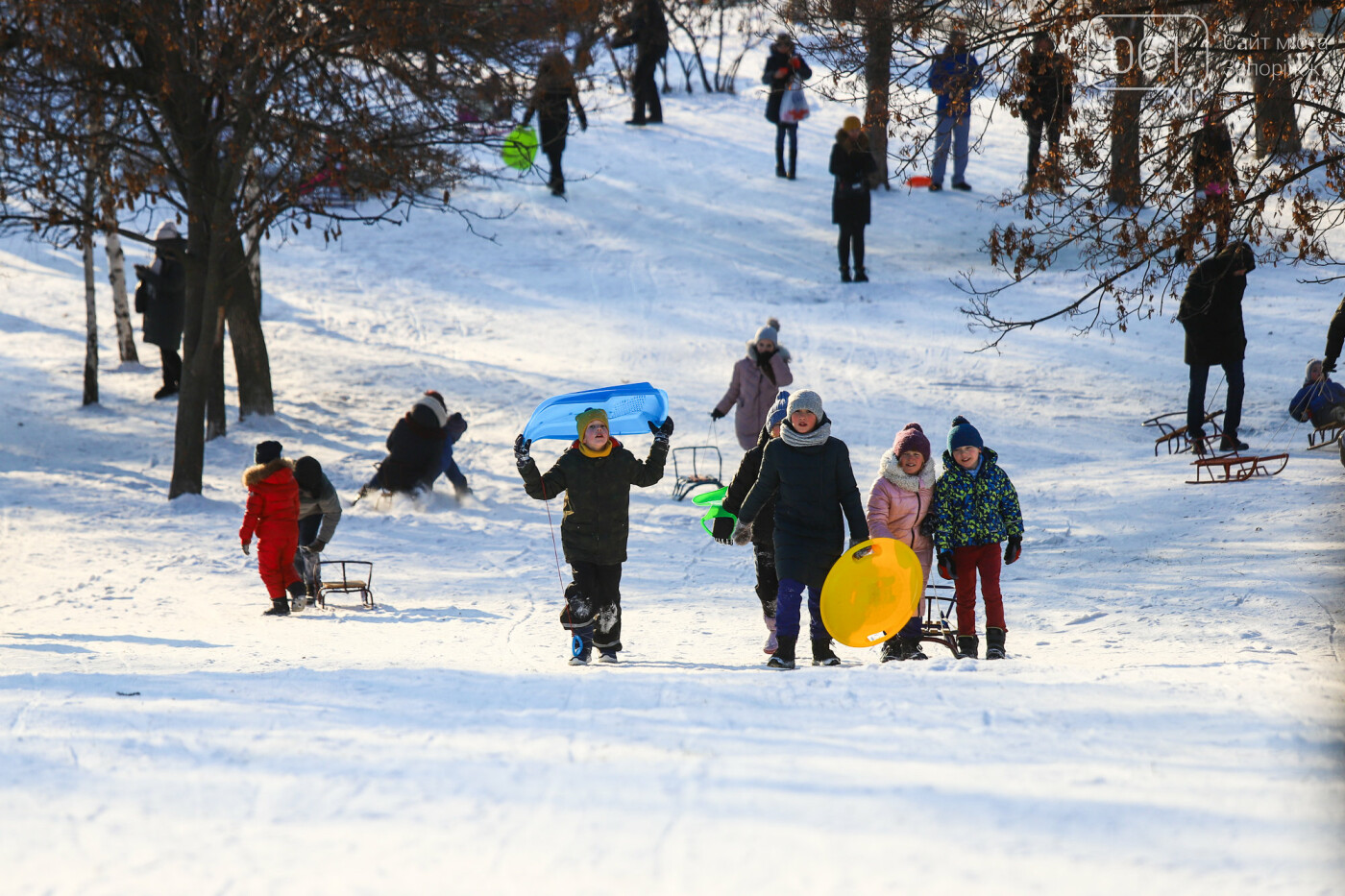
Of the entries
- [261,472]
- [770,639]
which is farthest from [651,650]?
[261,472]

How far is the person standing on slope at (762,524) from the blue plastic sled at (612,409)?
1496mm

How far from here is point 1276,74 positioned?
734 centimetres

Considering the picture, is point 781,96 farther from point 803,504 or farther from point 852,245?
point 803,504

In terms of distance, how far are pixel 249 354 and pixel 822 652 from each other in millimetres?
9484

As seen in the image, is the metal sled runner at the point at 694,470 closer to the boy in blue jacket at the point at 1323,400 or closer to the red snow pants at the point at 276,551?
the red snow pants at the point at 276,551

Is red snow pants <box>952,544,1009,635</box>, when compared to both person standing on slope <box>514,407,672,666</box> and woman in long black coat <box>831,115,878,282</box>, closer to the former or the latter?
person standing on slope <box>514,407,672,666</box>

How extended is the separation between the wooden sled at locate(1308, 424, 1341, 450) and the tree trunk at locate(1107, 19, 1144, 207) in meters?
3.84

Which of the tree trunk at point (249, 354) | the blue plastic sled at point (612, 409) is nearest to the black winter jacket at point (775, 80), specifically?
the tree trunk at point (249, 354)

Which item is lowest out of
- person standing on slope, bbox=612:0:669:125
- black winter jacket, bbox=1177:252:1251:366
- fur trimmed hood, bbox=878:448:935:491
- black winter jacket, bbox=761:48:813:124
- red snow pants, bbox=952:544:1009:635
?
red snow pants, bbox=952:544:1009:635

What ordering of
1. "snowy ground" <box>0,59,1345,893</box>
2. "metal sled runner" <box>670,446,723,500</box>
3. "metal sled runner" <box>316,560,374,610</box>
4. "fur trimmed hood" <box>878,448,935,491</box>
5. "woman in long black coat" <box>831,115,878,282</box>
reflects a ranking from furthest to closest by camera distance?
"woman in long black coat" <box>831,115,878,282</box> < "metal sled runner" <box>670,446,723,500</box> < "metal sled runner" <box>316,560,374,610</box> < "fur trimmed hood" <box>878,448,935,491</box> < "snowy ground" <box>0,59,1345,893</box>

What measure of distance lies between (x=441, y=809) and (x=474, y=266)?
1596 cm

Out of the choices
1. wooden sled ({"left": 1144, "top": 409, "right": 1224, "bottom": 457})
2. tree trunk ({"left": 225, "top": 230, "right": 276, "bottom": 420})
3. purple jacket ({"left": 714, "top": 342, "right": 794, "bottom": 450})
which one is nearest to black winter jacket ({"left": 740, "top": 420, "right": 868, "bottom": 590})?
purple jacket ({"left": 714, "top": 342, "right": 794, "bottom": 450})

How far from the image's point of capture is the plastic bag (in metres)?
20.3

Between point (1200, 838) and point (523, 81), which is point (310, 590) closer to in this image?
point (523, 81)
